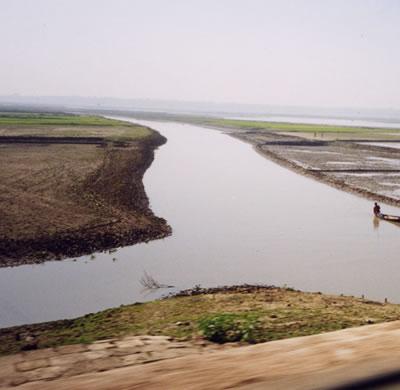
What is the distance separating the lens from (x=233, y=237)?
17.0 metres

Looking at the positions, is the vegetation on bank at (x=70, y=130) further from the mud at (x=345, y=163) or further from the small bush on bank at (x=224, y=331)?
the small bush on bank at (x=224, y=331)

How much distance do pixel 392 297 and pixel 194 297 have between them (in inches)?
210

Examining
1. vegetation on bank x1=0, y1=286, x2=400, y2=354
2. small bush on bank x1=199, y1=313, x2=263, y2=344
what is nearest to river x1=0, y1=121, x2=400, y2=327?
vegetation on bank x1=0, y1=286, x2=400, y2=354

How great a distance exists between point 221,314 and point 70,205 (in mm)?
15417

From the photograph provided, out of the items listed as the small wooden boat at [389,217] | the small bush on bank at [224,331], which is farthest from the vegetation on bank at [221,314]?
the small wooden boat at [389,217]

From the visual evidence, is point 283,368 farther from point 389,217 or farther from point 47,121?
point 47,121

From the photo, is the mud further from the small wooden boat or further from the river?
the small wooden boat

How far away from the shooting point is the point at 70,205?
806 inches

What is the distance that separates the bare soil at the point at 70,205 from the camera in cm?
1512

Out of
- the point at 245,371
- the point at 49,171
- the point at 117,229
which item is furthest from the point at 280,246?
the point at 49,171

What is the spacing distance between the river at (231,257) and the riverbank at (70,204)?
34.4 inches

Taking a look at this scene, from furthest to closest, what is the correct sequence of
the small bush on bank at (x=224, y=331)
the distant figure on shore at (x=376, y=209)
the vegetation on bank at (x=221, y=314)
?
the distant figure on shore at (x=376, y=209) → the vegetation on bank at (x=221, y=314) → the small bush on bank at (x=224, y=331)

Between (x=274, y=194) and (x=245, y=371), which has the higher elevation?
(x=245, y=371)

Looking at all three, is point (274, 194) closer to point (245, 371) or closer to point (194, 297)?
point (194, 297)
